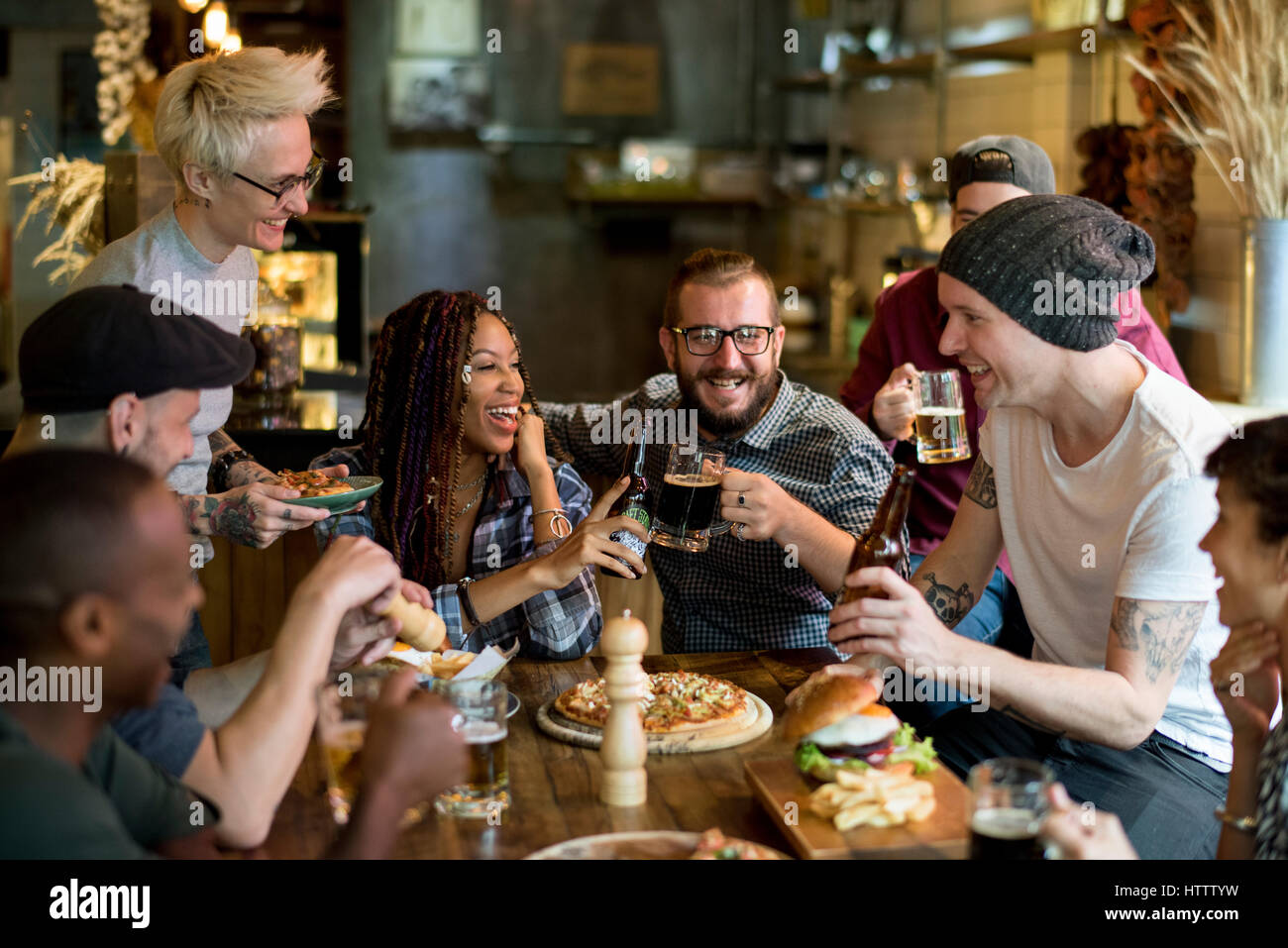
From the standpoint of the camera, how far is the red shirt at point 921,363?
128 inches

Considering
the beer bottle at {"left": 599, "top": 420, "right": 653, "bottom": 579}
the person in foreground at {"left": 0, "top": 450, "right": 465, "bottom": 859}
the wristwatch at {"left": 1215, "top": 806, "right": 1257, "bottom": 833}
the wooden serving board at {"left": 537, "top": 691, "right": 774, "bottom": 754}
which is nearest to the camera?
the person in foreground at {"left": 0, "top": 450, "right": 465, "bottom": 859}

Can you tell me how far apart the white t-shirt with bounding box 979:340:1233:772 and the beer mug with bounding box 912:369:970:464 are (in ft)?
1.35

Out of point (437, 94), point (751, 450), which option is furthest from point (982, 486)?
point (437, 94)

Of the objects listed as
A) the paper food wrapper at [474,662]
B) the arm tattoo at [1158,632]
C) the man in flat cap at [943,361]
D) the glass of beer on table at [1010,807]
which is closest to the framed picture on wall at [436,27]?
the man in flat cap at [943,361]

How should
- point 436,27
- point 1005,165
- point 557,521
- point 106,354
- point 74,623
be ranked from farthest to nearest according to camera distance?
point 436,27, point 1005,165, point 557,521, point 106,354, point 74,623

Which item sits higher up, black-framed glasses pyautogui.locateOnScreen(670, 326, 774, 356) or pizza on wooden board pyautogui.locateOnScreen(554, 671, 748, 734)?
black-framed glasses pyautogui.locateOnScreen(670, 326, 774, 356)

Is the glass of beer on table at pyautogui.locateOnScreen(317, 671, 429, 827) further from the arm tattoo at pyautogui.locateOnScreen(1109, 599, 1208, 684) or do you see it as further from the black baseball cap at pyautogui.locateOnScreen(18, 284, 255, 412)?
the arm tattoo at pyautogui.locateOnScreen(1109, 599, 1208, 684)

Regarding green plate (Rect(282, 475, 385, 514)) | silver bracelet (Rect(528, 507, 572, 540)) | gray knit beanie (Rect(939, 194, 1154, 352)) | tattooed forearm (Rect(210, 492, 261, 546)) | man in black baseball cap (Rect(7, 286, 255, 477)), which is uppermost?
gray knit beanie (Rect(939, 194, 1154, 352))

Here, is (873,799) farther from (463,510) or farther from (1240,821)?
→ (463,510)

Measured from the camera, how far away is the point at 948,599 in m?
2.38

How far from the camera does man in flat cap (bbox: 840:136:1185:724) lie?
2.93m

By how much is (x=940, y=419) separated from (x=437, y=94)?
4.93 metres

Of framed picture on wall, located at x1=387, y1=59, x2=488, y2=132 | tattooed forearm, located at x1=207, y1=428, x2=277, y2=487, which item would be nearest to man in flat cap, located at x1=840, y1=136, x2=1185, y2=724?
tattooed forearm, located at x1=207, y1=428, x2=277, y2=487
